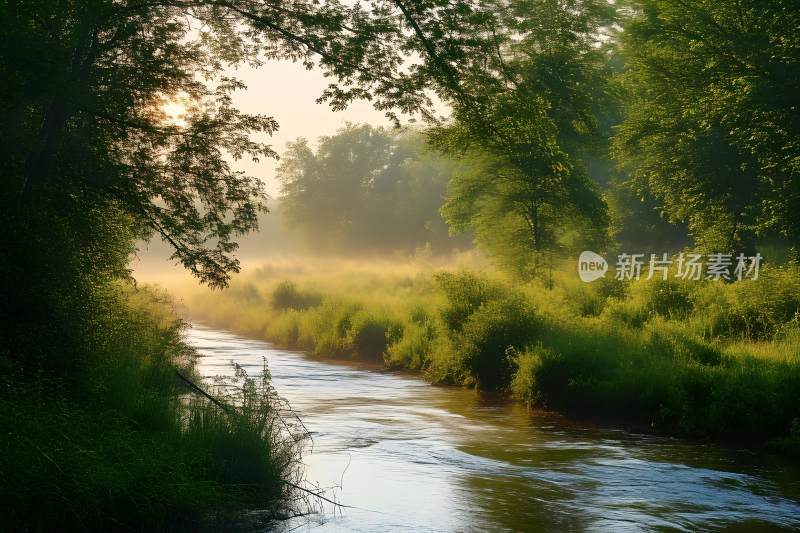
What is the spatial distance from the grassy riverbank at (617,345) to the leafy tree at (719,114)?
2564 millimetres

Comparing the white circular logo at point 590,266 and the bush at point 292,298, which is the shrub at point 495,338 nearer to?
the white circular logo at point 590,266

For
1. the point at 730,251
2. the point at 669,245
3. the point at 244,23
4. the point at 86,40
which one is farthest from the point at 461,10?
the point at 669,245

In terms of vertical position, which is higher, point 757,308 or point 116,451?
point 757,308

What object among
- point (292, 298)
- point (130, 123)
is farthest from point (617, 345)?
point (292, 298)

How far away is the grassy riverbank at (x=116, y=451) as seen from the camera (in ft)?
23.3

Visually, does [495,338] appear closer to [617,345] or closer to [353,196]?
[617,345]

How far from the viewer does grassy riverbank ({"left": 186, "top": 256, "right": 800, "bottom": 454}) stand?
13914 millimetres

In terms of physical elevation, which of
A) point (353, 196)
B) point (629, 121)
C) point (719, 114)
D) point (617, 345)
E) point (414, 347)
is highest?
point (353, 196)

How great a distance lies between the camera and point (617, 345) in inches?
696

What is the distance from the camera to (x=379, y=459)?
1230 centimetres

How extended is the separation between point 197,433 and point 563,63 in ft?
60.2

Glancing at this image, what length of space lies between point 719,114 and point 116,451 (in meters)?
17.6

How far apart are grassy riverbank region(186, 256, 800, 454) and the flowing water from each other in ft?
2.71

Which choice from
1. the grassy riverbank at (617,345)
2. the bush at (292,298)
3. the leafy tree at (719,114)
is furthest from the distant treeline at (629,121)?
the bush at (292,298)
